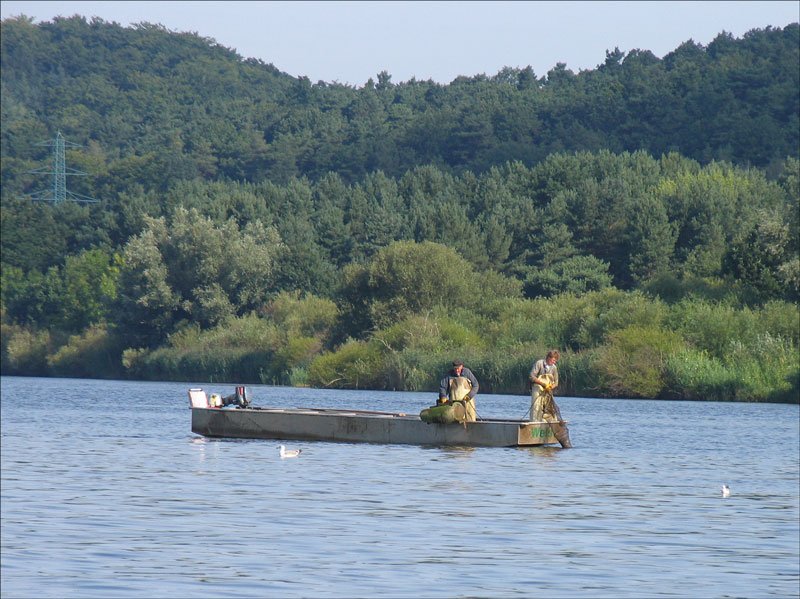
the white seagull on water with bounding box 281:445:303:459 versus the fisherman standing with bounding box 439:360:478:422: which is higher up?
the fisherman standing with bounding box 439:360:478:422

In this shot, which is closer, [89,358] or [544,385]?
[544,385]

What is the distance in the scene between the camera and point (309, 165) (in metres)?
161

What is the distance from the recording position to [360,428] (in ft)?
135

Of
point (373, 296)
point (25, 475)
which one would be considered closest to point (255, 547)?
point (25, 475)

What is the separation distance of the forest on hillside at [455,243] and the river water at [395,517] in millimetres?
25556

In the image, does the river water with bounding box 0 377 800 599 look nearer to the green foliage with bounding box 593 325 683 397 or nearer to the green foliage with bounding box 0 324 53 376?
the green foliage with bounding box 593 325 683 397

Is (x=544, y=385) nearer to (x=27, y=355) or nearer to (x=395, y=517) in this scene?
(x=395, y=517)

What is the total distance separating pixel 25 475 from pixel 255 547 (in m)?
10.3

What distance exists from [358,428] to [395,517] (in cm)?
1538

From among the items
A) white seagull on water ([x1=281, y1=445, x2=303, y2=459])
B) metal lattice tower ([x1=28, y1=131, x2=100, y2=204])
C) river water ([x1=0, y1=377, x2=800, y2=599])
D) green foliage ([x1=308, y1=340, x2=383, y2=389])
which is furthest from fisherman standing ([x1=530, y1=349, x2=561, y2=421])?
metal lattice tower ([x1=28, y1=131, x2=100, y2=204])

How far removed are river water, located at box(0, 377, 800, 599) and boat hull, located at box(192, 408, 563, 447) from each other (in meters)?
0.42

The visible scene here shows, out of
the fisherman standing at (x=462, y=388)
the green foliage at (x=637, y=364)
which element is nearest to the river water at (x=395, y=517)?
the fisherman standing at (x=462, y=388)

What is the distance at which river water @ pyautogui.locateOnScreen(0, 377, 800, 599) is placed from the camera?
785 inches

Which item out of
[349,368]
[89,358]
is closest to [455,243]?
[89,358]
